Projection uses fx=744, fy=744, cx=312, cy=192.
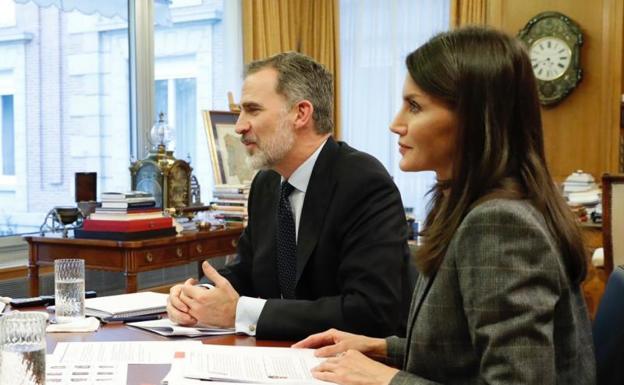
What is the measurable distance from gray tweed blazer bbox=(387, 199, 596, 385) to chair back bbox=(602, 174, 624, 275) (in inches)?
80.3

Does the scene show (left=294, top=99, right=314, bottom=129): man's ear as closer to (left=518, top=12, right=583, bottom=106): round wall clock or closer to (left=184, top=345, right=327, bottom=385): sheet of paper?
(left=184, top=345, right=327, bottom=385): sheet of paper

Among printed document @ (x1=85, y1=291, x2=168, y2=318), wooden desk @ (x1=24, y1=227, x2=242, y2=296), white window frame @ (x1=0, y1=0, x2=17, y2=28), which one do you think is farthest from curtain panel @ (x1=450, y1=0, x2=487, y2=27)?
printed document @ (x1=85, y1=291, x2=168, y2=318)

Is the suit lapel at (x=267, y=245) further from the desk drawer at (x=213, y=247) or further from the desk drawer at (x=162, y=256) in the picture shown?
the desk drawer at (x=213, y=247)

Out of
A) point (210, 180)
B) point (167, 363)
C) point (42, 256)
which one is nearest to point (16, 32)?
point (42, 256)

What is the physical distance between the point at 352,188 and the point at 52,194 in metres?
2.66

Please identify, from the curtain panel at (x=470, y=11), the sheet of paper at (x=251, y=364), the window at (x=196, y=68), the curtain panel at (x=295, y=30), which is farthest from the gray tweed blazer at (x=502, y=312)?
the curtain panel at (x=470, y=11)

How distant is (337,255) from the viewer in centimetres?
187

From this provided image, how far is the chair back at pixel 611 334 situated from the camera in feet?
3.58

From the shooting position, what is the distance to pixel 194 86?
5.11 meters

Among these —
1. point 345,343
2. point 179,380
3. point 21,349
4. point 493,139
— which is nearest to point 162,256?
point 345,343

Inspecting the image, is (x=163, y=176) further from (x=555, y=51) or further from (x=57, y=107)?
(x=555, y=51)

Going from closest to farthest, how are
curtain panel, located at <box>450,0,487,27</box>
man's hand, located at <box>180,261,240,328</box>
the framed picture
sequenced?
man's hand, located at <box>180,261,240,328</box> → the framed picture → curtain panel, located at <box>450,0,487,27</box>

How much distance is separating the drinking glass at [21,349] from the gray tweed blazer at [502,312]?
21.0 inches

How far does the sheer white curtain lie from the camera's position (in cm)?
562
